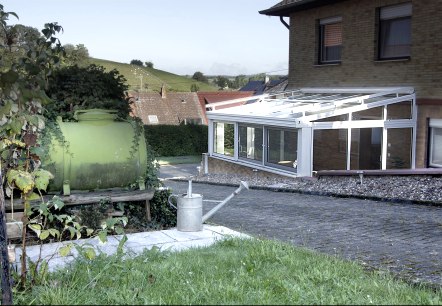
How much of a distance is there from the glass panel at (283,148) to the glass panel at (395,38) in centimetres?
421

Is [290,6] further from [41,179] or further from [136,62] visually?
[136,62]

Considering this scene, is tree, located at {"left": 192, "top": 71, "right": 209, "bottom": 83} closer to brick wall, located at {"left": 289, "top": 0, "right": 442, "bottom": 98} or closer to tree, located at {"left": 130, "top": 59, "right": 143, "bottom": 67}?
tree, located at {"left": 130, "top": 59, "right": 143, "bottom": 67}

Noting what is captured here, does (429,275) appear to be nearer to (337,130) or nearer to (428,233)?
(428,233)

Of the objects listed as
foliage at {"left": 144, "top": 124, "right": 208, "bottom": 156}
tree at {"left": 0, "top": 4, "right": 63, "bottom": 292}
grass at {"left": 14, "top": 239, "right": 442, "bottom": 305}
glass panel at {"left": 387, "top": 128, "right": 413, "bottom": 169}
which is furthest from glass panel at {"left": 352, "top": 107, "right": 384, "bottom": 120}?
foliage at {"left": 144, "top": 124, "right": 208, "bottom": 156}

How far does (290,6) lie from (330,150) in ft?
21.3

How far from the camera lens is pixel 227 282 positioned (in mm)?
5082

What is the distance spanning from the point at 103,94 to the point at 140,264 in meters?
4.05

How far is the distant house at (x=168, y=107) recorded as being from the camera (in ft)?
218

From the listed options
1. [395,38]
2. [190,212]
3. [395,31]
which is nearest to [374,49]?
[395,38]

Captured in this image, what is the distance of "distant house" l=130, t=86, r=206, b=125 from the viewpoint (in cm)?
6650

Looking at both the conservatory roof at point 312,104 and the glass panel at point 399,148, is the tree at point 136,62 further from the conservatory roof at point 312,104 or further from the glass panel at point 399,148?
the glass panel at point 399,148

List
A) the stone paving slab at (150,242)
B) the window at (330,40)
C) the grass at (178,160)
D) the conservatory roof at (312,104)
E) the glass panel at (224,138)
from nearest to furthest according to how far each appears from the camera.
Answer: the stone paving slab at (150,242)
the conservatory roof at (312,104)
the window at (330,40)
the glass panel at (224,138)
the grass at (178,160)

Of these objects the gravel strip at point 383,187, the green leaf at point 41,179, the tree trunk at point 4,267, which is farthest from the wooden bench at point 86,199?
the gravel strip at point 383,187

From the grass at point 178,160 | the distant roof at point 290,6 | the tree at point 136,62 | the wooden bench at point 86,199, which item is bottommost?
the grass at point 178,160
